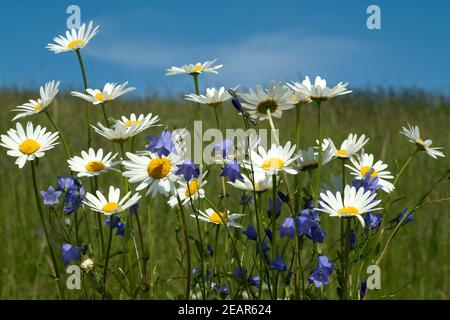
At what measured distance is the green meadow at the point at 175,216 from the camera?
2641 mm

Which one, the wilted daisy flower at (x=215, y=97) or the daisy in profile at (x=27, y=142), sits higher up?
the wilted daisy flower at (x=215, y=97)

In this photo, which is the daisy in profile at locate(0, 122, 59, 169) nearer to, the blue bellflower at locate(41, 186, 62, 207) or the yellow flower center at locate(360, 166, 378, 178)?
the blue bellflower at locate(41, 186, 62, 207)

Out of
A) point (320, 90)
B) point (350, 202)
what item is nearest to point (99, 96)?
point (320, 90)

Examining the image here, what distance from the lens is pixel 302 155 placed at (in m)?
1.24

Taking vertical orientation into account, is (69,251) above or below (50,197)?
below

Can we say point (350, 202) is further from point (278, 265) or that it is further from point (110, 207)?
point (110, 207)

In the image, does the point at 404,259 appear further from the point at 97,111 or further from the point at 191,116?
the point at 97,111

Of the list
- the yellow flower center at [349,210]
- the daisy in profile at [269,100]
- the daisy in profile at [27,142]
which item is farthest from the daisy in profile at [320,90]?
the daisy in profile at [27,142]

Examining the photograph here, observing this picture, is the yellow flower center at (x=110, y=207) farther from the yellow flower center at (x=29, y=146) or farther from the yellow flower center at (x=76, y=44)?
the yellow flower center at (x=76, y=44)

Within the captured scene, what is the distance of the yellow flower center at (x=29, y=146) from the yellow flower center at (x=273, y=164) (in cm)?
54

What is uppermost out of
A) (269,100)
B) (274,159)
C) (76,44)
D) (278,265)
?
(76,44)

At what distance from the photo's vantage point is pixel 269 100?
50.4 inches

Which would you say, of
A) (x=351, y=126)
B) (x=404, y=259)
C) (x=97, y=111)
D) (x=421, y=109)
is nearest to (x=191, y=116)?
(x=97, y=111)

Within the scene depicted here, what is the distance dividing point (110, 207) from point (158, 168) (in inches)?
6.5
